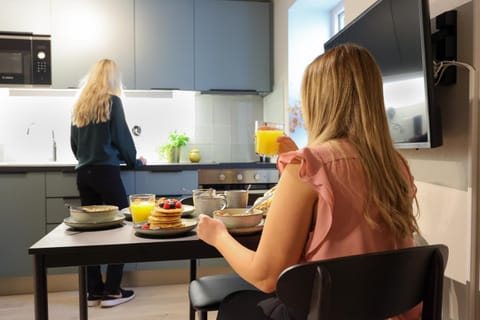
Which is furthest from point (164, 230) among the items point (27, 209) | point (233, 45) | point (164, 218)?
point (233, 45)

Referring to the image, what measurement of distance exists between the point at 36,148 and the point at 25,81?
60 centimetres

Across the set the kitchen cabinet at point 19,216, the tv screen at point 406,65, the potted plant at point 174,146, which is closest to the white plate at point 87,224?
the tv screen at point 406,65

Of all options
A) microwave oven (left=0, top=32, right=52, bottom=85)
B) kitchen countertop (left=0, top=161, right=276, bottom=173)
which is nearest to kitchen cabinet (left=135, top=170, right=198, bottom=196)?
kitchen countertop (left=0, top=161, right=276, bottom=173)

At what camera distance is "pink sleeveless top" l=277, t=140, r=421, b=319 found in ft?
2.85

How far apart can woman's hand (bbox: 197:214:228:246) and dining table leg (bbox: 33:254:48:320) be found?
0.40m

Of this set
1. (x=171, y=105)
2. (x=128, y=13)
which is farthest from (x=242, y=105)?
(x=128, y=13)

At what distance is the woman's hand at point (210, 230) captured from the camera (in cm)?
107

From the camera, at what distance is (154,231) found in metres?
1.15

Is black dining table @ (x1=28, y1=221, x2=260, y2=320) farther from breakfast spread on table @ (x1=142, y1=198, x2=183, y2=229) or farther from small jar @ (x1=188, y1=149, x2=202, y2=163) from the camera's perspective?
small jar @ (x1=188, y1=149, x2=202, y2=163)

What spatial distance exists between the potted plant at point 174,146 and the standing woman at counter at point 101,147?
751 mm

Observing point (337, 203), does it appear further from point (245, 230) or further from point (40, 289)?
point (40, 289)

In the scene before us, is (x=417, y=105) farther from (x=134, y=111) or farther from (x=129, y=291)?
(x=134, y=111)

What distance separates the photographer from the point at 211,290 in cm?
139

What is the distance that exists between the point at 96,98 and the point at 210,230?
1.85 metres
